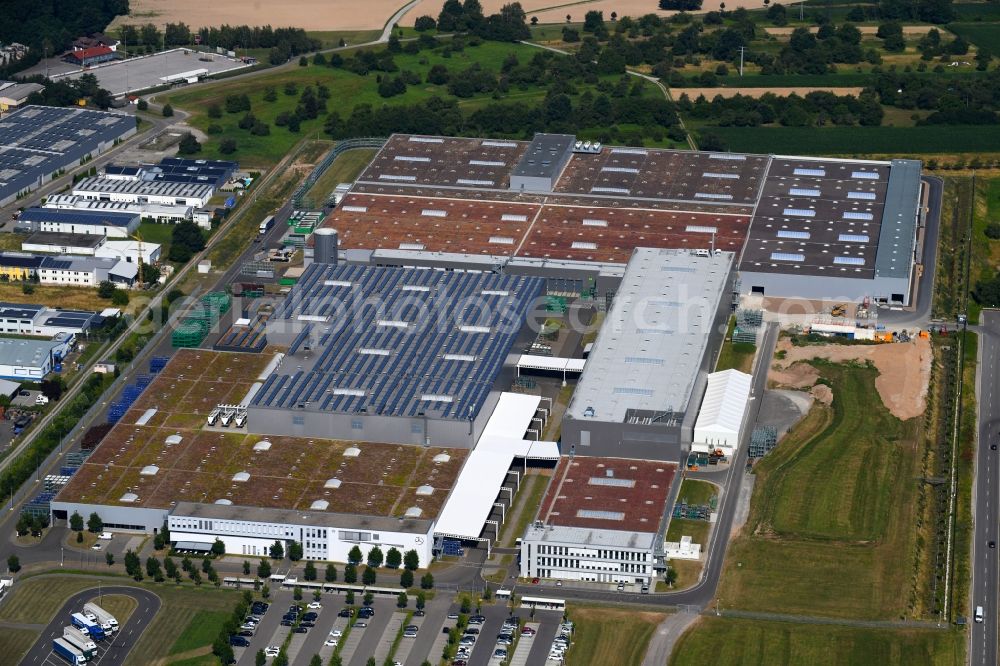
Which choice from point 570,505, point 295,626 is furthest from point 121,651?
point 570,505

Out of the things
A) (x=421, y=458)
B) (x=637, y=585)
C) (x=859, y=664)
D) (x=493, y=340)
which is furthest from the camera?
(x=493, y=340)

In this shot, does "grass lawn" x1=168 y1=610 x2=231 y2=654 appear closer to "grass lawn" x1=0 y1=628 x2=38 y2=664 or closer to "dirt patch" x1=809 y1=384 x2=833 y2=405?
"grass lawn" x1=0 y1=628 x2=38 y2=664

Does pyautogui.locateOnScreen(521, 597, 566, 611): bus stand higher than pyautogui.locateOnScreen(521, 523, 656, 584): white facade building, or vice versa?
pyautogui.locateOnScreen(521, 523, 656, 584): white facade building

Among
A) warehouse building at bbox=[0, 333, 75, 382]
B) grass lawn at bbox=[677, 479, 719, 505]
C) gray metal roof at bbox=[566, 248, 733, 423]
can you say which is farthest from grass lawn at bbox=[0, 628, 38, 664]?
grass lawn at bbox=[677, 479, 719, 505]

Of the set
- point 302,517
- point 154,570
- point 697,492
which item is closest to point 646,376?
point 697,492

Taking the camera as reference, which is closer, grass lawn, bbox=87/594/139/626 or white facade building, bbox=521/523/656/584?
grass lawn, bbox=87/594/139/626

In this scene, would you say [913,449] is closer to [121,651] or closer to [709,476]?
[709,476]
